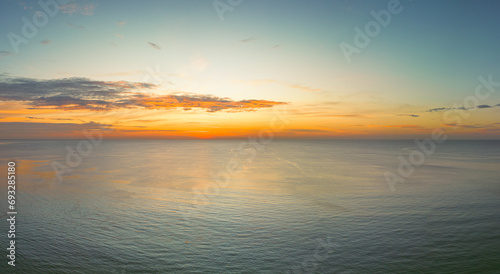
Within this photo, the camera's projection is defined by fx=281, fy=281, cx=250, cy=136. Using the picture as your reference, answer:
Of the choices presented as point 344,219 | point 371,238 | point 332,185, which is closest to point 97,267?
point 371,238

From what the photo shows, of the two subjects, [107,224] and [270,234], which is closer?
[270,234]

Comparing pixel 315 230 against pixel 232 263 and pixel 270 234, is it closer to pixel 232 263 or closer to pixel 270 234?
pixel 270 234

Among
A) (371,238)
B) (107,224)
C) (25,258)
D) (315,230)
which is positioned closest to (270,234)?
(315,230)

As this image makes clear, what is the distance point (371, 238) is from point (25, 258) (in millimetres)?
21940

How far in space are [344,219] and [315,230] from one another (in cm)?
449

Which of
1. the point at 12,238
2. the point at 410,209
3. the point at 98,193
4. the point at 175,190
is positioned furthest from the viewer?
the point at 175,190

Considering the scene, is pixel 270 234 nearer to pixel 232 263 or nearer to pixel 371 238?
pixel 232 263

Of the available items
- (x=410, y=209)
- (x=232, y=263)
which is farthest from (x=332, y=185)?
(x=232, y=263)

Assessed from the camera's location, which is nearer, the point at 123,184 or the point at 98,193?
the point at 98,193

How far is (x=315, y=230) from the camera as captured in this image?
21891 mm

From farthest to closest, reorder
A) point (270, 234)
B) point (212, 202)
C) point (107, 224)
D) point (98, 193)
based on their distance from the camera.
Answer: point (98, 193)
point (212, 202)
point (107, 224)
point (270, 234)

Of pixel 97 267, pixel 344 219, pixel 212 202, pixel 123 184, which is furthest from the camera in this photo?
pixel 123 184

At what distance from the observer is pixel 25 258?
1627 cm

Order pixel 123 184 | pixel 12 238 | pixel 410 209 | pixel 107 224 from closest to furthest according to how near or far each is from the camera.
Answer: pixel 12 238, pixel 107 224, pixel 410 209, pixel 123 184
